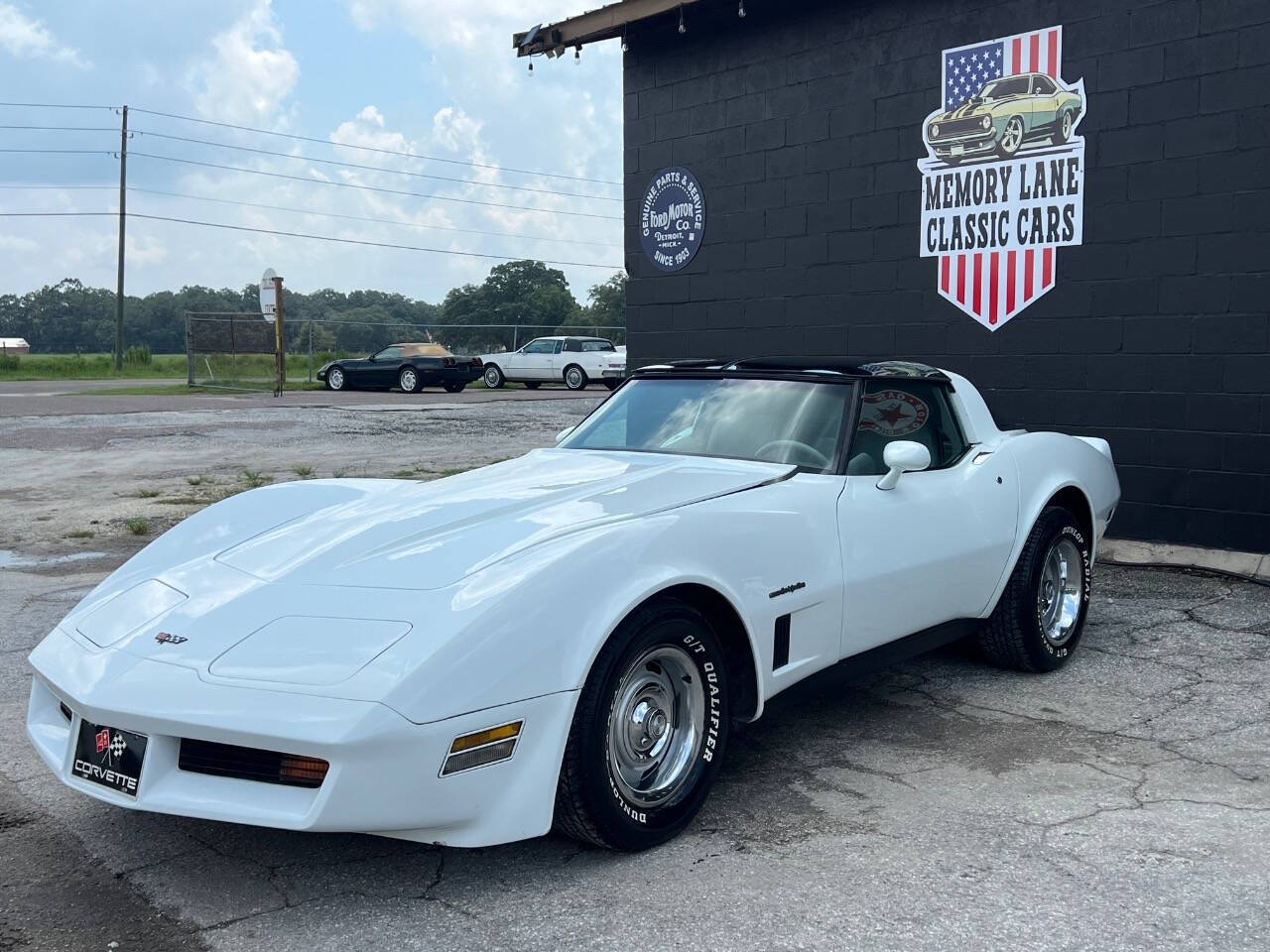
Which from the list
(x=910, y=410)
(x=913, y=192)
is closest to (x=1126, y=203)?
(x=913, y=192)

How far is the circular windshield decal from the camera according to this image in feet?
14.7

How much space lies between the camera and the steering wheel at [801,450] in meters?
4.23

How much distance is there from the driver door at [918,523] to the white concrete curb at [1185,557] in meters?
2.88

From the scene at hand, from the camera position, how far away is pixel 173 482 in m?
11.1

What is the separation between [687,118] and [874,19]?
182cm

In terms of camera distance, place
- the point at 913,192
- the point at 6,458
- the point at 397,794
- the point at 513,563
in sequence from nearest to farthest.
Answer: the point at 397,794 < the point at 513,563 < the point at 913,192 < the point at 6,458

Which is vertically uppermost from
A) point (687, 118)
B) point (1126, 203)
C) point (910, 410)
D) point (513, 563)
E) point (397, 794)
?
point (687, 118)

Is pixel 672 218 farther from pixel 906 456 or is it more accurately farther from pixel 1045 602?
pixel 906 456

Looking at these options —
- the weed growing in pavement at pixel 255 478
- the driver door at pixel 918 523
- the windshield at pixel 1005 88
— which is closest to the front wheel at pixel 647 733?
the driver door at pixel 918 523

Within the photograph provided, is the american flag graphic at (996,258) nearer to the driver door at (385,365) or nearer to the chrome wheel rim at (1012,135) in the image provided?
the chrome wheel rim at (1012,135)

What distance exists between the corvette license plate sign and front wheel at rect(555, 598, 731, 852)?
103 centimetres

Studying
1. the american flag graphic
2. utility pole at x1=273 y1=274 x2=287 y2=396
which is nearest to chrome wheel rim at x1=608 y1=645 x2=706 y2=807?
the american flag graphic

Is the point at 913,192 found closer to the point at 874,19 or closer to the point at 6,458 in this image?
the point at 874,19

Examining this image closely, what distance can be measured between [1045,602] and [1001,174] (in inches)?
149
